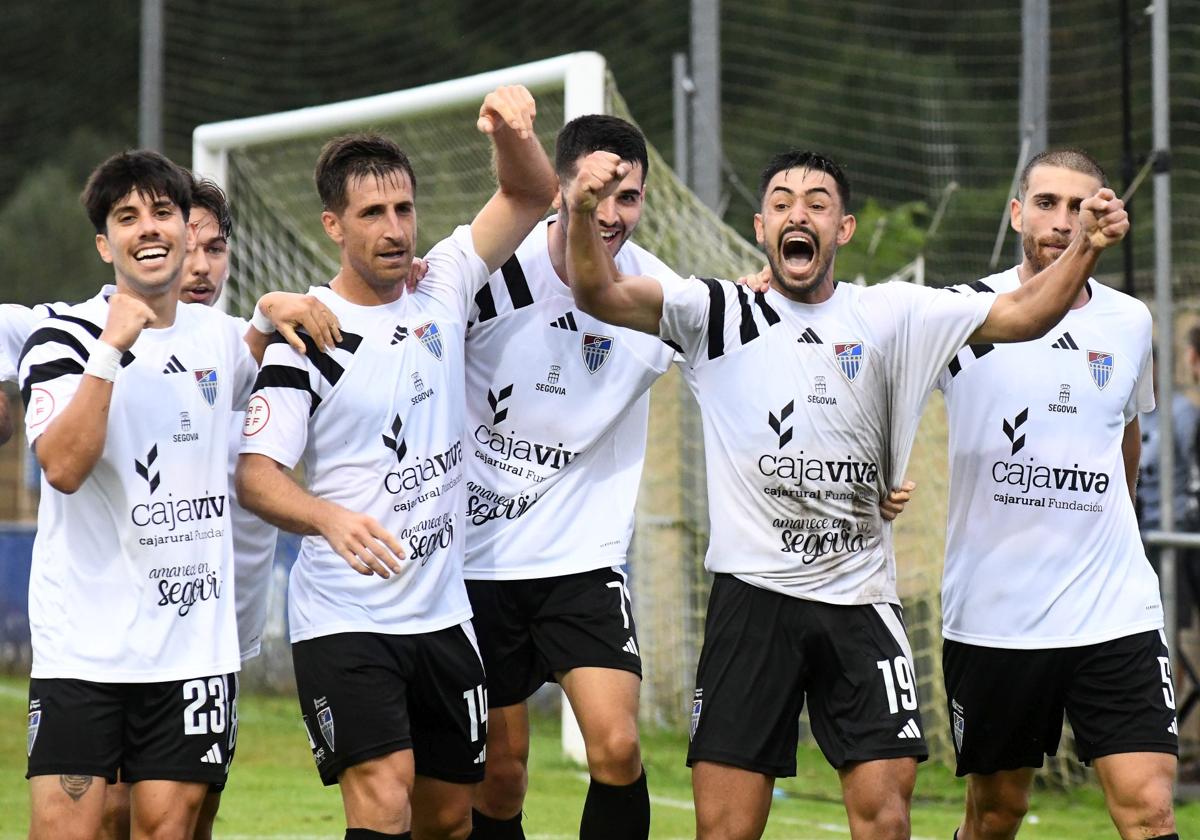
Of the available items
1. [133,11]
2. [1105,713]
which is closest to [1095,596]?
[1105,713]

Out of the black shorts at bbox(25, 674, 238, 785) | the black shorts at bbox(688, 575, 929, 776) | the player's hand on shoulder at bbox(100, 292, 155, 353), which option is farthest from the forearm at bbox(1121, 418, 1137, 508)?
the player's hand on shoulder at bbox(100, 292, 155, 353)

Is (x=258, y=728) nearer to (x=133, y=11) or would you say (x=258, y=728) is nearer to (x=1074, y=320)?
(x=1074, y=320)

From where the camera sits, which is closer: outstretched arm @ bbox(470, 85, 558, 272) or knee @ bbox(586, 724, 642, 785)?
outstretched arm @ bbox(470, 85, 558, 272)

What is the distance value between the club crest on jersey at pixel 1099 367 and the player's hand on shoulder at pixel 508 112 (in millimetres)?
1930

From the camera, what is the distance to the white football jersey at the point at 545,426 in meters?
5.75

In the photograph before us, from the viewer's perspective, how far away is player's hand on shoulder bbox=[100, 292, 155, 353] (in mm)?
4699

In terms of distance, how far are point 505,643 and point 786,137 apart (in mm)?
17762

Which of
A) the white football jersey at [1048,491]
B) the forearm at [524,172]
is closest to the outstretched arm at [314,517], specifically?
the forearm at [524,172]

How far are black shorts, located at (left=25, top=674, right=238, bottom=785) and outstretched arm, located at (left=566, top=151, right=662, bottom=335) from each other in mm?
1499

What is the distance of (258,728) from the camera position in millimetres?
11375

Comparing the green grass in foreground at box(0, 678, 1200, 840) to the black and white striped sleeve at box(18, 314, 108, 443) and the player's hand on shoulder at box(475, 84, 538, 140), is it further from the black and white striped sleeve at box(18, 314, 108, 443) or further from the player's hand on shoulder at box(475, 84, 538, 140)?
the player's hand on shoulder at box(475, 84, 538, 140)

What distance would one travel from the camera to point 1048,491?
18.6 feet

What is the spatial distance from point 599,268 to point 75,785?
1.98 metres

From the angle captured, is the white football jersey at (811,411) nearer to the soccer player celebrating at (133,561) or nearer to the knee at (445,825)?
the knee at (445,825)
